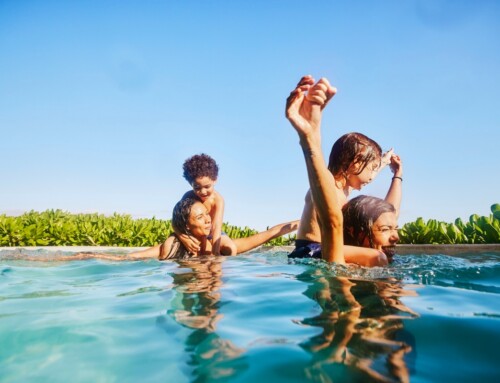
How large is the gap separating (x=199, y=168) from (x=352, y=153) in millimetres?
3526

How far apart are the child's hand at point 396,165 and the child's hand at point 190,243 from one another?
3.14 metres

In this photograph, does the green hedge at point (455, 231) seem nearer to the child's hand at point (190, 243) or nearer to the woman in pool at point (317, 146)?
the child's hand at point (190, 243)

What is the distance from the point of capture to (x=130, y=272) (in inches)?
216

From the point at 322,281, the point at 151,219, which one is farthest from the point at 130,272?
the point at 151,219

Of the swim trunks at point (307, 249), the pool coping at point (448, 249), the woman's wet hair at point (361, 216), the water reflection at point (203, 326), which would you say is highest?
the woman's wet hair at point (361, 216)

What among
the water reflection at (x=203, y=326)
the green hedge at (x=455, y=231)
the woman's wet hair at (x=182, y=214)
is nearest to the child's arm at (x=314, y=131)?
the water reflection at (x=203, y=326)

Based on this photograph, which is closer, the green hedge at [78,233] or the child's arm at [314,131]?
the child's arm at [314,131]

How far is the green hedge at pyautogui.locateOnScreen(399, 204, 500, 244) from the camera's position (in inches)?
320

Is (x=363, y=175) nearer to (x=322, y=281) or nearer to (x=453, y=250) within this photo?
(x=322, y=281)

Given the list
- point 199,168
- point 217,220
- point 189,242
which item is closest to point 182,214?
point 189,242

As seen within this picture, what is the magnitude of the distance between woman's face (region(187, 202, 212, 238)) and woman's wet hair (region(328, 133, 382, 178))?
8.00 feet

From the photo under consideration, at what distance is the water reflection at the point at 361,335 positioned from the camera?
70.8 inches

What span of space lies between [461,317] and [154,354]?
173cm

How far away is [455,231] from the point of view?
8.38m
